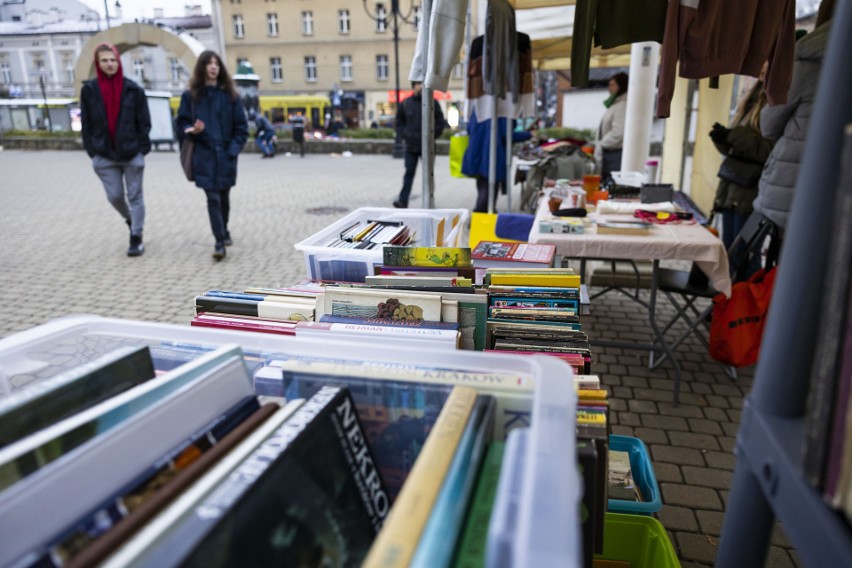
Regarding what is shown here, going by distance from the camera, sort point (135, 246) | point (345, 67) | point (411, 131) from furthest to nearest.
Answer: point (345, 67) → point (411, 131) → point (135, 246)

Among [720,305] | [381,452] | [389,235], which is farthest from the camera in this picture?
[720,305]

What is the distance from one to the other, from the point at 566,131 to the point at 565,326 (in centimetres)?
2219

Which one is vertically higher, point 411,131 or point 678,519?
point 411,131

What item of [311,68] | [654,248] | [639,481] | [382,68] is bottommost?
[639,481]

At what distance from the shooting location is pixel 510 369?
0.95 m

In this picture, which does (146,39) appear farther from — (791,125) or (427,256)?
(427,256)

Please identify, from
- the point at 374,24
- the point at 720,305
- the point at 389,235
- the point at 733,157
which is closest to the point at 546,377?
the point at 389,235

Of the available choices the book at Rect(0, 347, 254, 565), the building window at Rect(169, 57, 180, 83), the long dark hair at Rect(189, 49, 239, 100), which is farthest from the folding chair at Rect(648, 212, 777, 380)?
the building window at Rect(169, 57, 180, 83)

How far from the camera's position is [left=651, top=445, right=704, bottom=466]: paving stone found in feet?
9.36

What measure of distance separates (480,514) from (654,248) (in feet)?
9.37

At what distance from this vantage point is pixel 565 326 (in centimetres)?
176

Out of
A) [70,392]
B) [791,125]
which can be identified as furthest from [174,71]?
[70,392]

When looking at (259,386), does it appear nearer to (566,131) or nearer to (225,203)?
(225,203)

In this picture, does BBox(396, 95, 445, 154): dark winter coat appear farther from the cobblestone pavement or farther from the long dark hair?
the long dark hair
